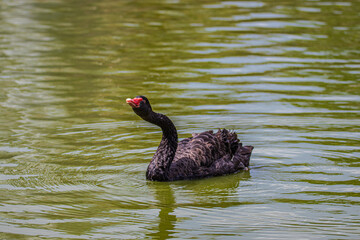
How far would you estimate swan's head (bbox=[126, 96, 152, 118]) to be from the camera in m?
7.98

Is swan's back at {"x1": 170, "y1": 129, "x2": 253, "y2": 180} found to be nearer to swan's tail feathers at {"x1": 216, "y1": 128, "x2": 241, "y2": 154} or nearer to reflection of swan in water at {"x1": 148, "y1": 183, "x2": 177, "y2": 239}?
swan's tail feathers at {"x1": 216, "y1": 128, "x2": 241, "y2": 154}

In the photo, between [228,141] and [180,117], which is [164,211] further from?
[180,117]

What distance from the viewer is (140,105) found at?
8109 millimetres

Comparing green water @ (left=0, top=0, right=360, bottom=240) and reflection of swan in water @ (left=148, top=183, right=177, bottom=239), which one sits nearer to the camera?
reflection of swan in water @ (left=148, top=183, right=177, bottom=239)

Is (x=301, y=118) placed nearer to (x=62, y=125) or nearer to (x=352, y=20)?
(x=62, y=125)

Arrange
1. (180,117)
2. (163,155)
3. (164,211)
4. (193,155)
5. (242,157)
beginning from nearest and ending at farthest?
(164,211) < (163,155) < (193,155) < (242,157) < (180,117)

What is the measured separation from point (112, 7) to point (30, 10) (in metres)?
2.70

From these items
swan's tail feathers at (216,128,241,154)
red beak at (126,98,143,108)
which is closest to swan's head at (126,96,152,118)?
red beak at (126,98,143,108)

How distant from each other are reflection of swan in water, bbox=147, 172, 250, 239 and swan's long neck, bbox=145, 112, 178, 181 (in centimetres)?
11

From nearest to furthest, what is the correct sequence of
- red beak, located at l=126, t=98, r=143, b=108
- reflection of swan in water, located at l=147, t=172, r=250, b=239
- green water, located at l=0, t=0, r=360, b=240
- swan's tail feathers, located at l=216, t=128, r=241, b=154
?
reflection of swan in water, located at l=147, t=172, r=250, b=239
green water, located at l=0, t=0, r=360, b=240
red beak, located at l=126, t=98, r=143, b=108
swan's tail feathers, located at l=216, t=128, r=241, b=154

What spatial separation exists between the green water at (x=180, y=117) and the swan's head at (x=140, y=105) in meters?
0.92

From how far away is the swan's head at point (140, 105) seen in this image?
26.2 feet

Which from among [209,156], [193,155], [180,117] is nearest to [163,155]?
[193,155]

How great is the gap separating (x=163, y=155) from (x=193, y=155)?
486 mm
